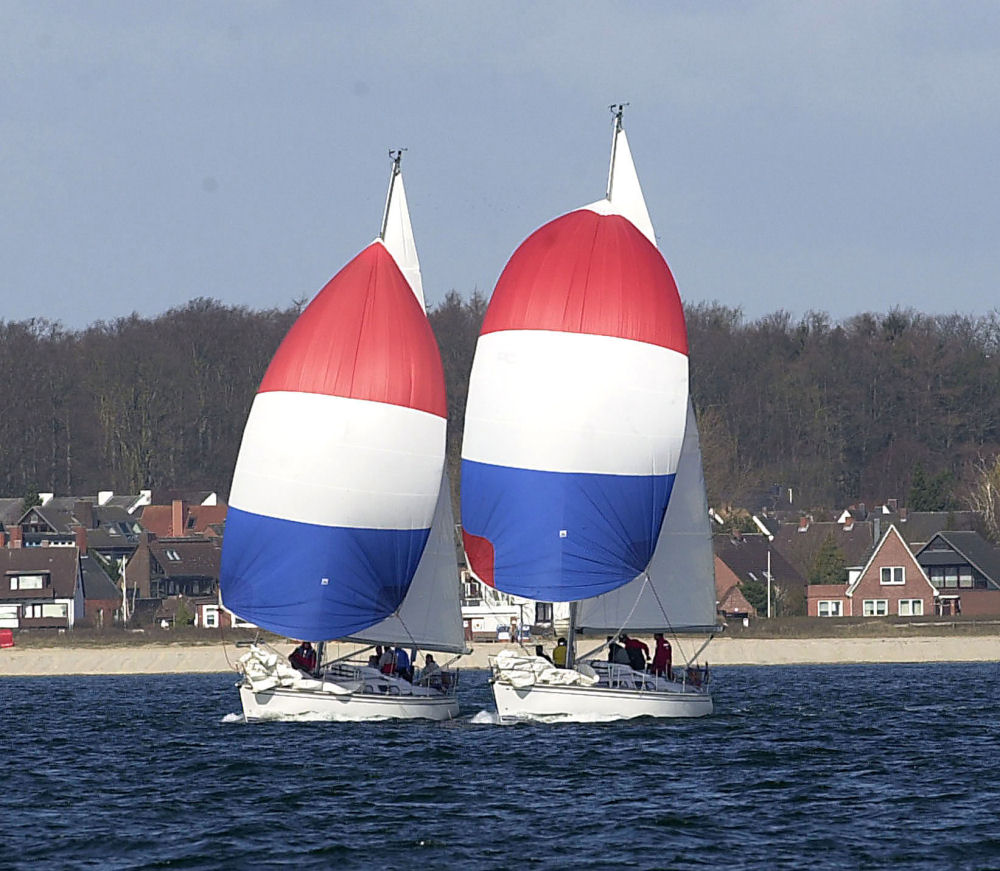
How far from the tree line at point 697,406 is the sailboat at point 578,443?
83.7m

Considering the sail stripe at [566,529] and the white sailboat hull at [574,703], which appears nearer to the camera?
the white sailboat hull at [574,703]

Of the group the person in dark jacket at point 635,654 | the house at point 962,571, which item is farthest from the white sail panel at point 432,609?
the house at point 962,571

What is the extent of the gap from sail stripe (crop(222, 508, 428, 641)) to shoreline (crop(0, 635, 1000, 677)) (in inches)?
1411

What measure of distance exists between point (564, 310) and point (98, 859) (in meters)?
17.8

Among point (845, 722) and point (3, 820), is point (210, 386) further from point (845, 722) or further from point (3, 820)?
point (3, 820)

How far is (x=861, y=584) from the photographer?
92.1 m

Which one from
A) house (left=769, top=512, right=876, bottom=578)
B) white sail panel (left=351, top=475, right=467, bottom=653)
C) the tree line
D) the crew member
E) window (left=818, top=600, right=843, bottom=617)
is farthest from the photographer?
the tree line

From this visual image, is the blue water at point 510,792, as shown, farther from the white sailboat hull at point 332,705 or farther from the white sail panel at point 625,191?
the white sail panel at point 625,191

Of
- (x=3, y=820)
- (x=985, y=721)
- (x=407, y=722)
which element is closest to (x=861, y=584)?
(x=985, y=721)

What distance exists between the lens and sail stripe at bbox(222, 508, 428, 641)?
1588 inches

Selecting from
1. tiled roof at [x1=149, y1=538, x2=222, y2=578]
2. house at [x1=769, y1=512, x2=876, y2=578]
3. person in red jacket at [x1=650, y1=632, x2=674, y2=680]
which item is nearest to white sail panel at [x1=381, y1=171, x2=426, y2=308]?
person in red jacket at [x1=650, y1=632, x2=674, y2=680]

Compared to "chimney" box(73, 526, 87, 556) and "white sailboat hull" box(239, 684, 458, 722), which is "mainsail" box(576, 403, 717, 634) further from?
"chimney" box(73, 526, 87, 556)

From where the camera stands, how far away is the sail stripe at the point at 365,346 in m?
40.8

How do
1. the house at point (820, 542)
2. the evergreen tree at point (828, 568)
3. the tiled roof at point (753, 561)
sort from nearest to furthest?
the evergreen tree at point (828, 568) < the tiled roof at point (753, 561) < the house at point (820, 542)
